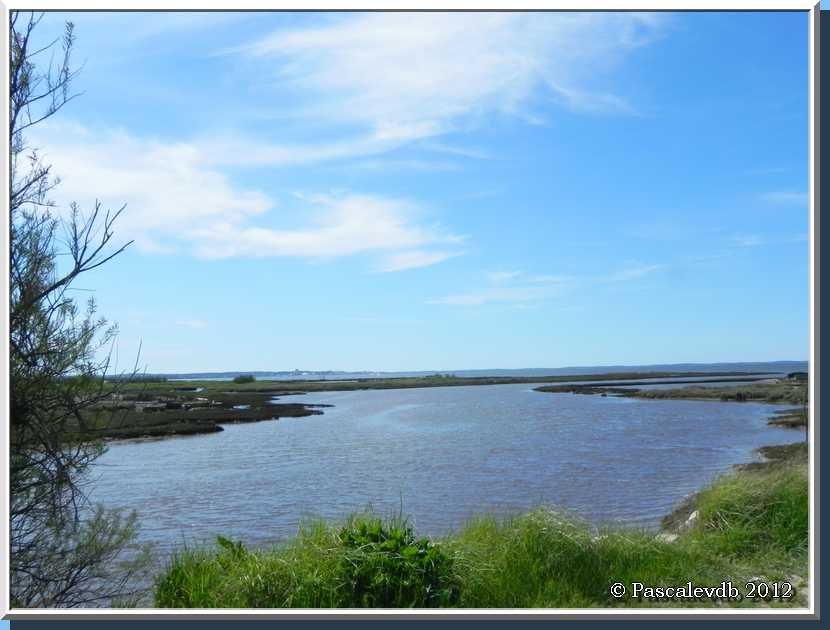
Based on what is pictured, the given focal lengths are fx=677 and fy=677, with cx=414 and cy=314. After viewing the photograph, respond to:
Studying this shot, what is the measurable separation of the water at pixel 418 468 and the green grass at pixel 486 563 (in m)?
0.55

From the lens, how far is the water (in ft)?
19.5

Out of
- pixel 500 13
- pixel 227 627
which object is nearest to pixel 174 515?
pixel 227 627

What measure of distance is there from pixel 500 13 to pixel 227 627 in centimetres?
352

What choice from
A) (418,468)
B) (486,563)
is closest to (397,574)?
(486,563)

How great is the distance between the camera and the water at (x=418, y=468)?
19.5ft

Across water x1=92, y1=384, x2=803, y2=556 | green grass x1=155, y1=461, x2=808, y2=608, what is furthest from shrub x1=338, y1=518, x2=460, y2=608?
water x1=92, y1=384, x2=803, y2=556

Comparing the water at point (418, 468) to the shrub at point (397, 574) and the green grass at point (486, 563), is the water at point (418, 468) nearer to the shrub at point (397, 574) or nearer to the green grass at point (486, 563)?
the green grass at point (486, 563)

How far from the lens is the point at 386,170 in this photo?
4535 millimetres

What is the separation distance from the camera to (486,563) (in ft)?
11.2

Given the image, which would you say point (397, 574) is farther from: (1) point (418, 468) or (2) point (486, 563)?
(1) point (418, 468)

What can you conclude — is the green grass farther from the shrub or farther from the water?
the water

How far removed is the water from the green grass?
0.55m
